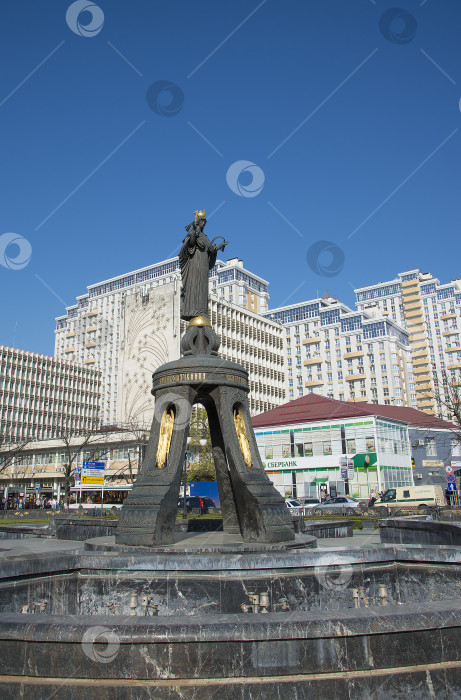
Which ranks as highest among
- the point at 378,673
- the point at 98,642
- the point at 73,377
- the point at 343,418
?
the point at 73,377

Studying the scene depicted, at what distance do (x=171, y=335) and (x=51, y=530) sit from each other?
66.9 metres

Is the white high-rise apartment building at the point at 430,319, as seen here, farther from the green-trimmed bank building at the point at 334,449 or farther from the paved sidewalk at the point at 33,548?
the paved sidewalk at the point at 33,548

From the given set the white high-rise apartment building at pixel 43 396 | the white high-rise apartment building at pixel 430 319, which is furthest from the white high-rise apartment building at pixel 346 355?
the white high-rise apartment building at pixel 43 396

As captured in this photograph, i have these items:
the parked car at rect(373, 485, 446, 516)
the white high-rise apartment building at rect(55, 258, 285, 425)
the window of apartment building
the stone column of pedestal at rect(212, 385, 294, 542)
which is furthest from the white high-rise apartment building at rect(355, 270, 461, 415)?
the stone column of pedestal at rect(212, 385, 294, 542)

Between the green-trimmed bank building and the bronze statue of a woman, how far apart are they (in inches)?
1499

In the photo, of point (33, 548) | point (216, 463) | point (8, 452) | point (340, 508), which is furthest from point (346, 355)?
point (33, 548)

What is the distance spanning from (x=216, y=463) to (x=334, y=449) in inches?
1625

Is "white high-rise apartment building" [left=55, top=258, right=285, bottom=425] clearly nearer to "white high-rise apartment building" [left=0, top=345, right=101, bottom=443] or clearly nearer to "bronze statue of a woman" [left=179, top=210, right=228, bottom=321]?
"white high-rise apartment building" [left=0, top=345, right=101, bottom=443]

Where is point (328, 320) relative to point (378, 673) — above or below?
above

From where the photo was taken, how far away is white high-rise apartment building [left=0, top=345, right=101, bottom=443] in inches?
3711

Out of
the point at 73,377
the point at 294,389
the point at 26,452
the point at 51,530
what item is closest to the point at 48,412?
the point at 73,377

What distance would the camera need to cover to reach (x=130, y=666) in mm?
4090

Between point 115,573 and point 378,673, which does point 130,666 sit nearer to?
point 378,673

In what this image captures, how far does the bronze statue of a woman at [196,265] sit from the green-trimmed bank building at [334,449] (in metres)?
38.1
